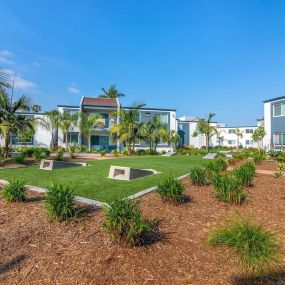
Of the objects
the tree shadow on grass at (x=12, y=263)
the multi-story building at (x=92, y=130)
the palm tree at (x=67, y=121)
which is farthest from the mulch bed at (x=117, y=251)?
the multi-story building at (x=92, y=130)

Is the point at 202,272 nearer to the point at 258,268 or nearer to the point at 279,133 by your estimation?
the point at 258,268

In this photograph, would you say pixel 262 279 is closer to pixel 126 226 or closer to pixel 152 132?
pixel 126 226

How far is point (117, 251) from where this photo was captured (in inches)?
144

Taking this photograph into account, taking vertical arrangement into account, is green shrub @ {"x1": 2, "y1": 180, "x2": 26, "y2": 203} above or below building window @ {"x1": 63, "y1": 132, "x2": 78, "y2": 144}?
below

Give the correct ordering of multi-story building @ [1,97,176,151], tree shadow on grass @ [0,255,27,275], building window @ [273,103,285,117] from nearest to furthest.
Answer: tree shadow on grass @ [0,255,27,275]
building window @ [273,103,285,117]
multi-story building @ [1,97,176,151]

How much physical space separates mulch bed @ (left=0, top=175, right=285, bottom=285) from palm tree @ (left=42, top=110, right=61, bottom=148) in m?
30.4

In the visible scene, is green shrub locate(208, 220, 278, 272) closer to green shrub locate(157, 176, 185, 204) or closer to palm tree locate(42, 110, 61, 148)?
green shrub locate(157, 176, 185, 204)

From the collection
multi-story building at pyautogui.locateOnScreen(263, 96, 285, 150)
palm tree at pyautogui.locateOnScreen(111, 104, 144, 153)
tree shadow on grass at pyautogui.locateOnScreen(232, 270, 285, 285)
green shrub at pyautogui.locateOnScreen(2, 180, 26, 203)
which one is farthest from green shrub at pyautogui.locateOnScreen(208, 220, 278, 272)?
multi-story building at pyautogui.locateOnScreen(263, 96, 285, 150)

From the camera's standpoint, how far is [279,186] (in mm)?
7742

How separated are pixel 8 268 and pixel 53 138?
3427cm

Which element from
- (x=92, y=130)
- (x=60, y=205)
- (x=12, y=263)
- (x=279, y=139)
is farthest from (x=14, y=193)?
(x=279, y=139)

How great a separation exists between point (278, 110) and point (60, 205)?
3206 cm

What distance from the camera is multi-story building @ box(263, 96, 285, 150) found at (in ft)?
99.2

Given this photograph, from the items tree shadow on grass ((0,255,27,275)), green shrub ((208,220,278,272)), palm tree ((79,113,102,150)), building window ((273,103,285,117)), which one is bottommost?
tree shadow on grass ((0,255,27,275))
